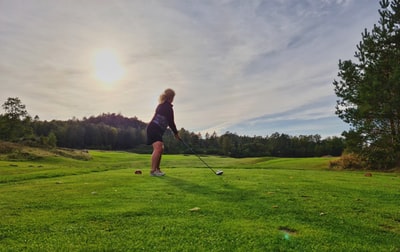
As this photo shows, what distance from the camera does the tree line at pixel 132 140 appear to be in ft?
165

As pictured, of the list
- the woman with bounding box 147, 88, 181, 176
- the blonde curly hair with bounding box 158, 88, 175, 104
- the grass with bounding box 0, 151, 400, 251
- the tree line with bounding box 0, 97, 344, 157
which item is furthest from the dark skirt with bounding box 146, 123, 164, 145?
the tree line with bounding box 0, 97, 344, 157

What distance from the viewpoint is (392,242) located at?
3135 mm

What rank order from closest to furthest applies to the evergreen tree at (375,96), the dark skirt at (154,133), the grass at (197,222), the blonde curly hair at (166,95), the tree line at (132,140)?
the grass at (197,222) < the dark skirt at (154,133) < the blonde curly hair at (166,95) < the evergreen tree at (375,96) < the tree line at (132,140)

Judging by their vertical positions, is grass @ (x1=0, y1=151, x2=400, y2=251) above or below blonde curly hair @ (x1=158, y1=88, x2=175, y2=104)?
below

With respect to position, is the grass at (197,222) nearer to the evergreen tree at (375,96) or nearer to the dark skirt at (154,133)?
the dark skirt at (154,133)

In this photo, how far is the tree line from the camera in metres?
50.4

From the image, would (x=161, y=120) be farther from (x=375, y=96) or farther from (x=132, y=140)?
(x=132, y=140)

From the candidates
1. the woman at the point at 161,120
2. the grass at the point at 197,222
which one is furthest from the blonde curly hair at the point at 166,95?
the grass at the point at 197,222

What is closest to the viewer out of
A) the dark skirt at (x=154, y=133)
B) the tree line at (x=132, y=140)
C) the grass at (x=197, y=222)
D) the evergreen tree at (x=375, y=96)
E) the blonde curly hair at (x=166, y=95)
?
the grass at (x=197, y=222)

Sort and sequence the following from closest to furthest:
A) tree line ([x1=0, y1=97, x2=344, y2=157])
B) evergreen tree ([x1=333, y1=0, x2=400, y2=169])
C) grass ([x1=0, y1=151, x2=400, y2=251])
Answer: grass ([x1=0, y1=151, x2=400, y2=251])
evergreen tree ([x1=333, y1=0, x2=400, y2=169])
tree line ([x1=0, y1=97, x2=344, y2=157])

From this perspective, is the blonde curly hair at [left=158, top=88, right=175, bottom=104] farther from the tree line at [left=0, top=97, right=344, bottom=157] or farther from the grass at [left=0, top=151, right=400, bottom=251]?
the tree line at [left=0, top=97, right=344, bottom=157]

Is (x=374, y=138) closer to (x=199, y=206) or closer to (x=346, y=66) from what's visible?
(x=346, y=66)

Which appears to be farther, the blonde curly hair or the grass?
the blonde curly hair

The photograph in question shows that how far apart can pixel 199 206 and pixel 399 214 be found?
9.91ft
